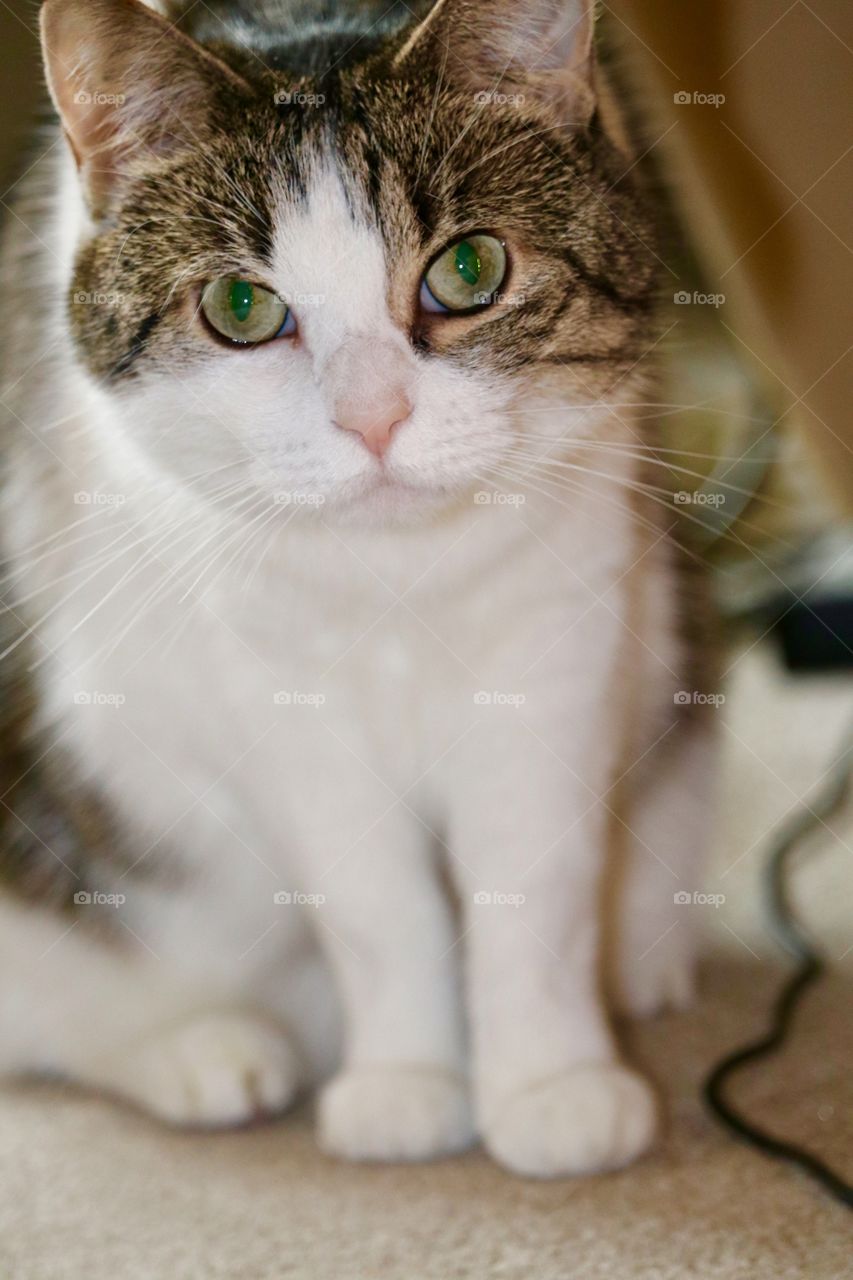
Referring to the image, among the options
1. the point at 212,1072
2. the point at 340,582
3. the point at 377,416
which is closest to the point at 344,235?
the point at 377,416

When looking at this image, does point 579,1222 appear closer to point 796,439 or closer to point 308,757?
point 308,757

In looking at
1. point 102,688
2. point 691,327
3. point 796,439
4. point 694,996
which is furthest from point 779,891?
point 102,688
